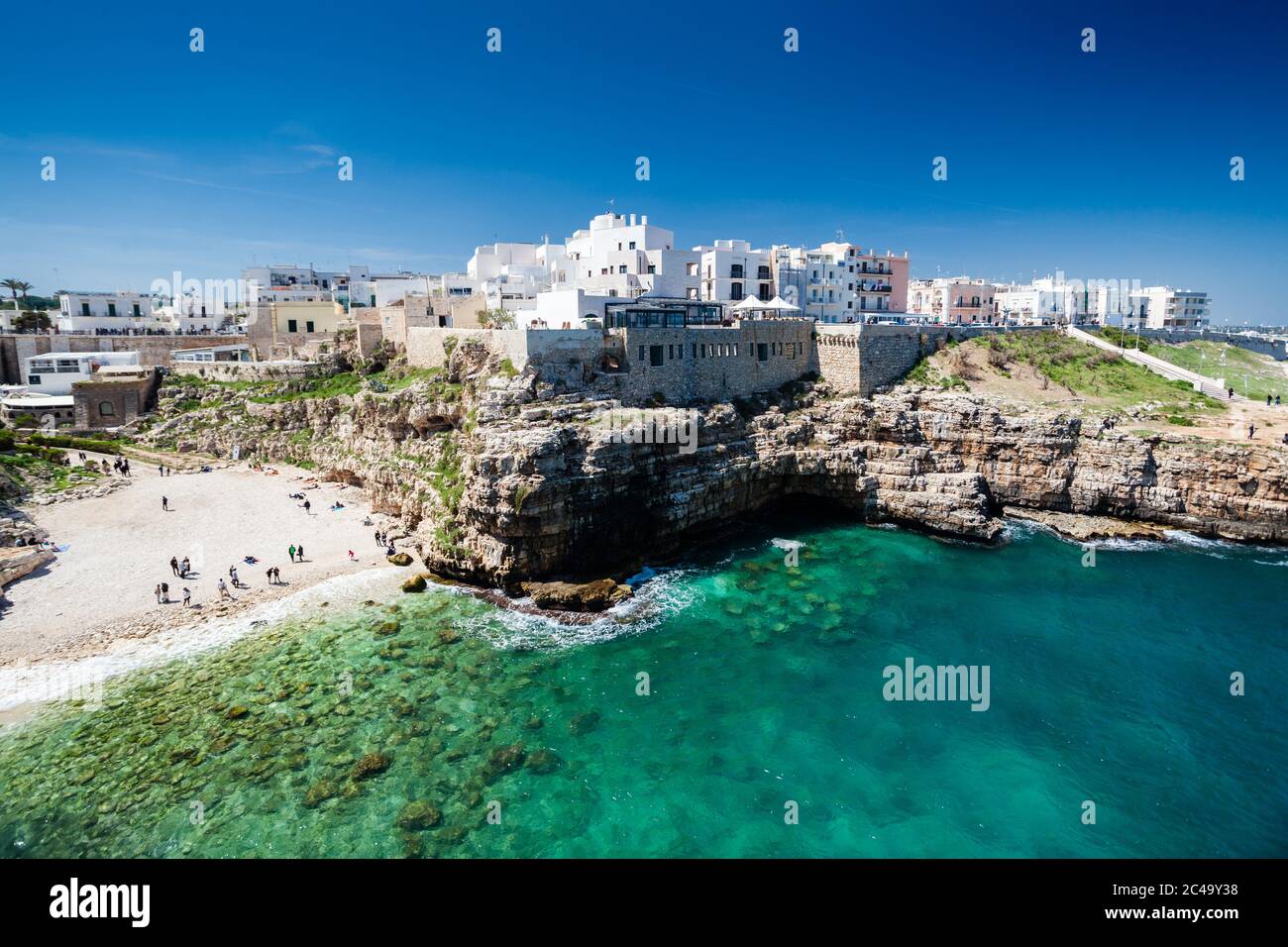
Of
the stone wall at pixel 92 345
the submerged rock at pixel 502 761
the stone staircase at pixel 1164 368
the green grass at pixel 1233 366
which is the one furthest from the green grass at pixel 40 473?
the green grass at pixel 1233 366

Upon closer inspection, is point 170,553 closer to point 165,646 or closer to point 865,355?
point 165,646

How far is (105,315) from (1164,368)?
96.8m

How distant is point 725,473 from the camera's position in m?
34.4

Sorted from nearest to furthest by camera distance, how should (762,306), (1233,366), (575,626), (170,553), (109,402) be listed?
1. (575,626)
2. (170,553)
3. (762,306)
4. (109,402)
5. (1233,366)

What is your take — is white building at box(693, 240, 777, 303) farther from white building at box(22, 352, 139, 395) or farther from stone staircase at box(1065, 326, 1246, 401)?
white building at box(22, 352, 139, 395)

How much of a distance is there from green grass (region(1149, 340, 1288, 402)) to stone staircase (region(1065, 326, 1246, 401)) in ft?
8.49

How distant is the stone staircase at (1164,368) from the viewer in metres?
46.3

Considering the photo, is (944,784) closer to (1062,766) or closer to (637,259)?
(1062,766)

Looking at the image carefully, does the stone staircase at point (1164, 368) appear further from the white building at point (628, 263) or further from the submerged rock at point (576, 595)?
the submerged rock at point (576, 595)

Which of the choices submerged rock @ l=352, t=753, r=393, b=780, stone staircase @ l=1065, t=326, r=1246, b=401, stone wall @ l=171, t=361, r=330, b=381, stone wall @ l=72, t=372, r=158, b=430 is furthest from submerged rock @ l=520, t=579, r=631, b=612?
stone staircase @ l=1065, t=326, r=1246, b=401

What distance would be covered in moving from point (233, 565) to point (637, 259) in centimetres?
3422

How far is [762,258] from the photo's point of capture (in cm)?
5500

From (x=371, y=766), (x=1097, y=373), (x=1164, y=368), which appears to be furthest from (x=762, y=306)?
(x=371, y=766)
